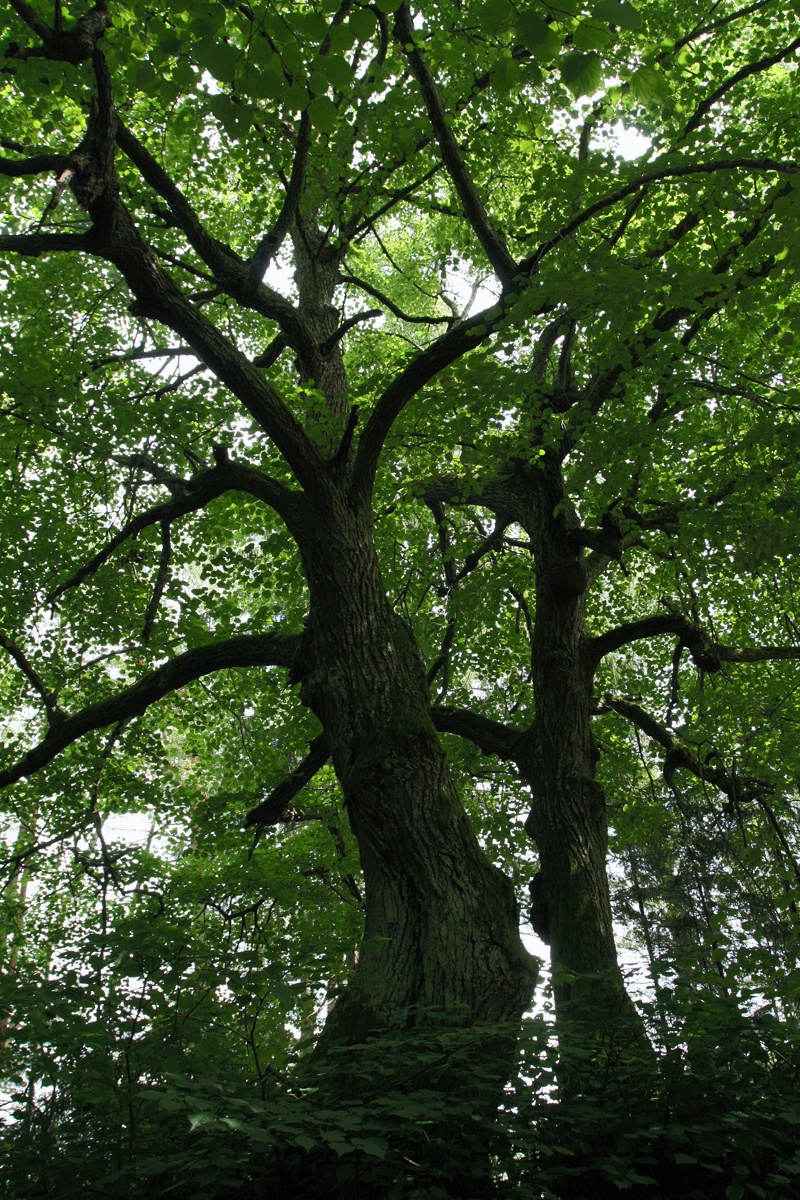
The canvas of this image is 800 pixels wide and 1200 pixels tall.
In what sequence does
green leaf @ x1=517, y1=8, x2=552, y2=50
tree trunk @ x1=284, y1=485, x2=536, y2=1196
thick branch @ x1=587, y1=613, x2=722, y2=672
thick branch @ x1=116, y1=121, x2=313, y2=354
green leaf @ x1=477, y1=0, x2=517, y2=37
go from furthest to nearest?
1. thick branch @ x1=587, y1=613, x2=722, y2=672
2. thick branch @ x1=116, y1=121, x2=313, y2=354
3. tree trunk @ x1=284, y1=485, x2=536, y2=1196
4. green leaf @ x1=477, y1=0, x2=517, y2=37
5. green leaf @ x1=517, y1=8, x2=552, y2=50

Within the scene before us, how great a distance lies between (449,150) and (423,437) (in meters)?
3.25

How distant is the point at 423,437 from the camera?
25.9 ft

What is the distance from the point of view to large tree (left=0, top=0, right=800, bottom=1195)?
385 centimetres

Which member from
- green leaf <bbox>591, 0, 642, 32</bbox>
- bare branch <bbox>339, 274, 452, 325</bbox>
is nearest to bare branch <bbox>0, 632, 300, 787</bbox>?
bare branch <bbox>339, 274, 452, 325</bbox>

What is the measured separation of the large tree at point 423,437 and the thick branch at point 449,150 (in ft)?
0.09

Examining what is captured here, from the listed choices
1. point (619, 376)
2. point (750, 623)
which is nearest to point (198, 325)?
point (619, 376)

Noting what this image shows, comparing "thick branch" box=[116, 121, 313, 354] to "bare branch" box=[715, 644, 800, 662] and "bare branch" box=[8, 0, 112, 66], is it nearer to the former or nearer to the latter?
"bare branch" box=[8, 0, 112, 66]

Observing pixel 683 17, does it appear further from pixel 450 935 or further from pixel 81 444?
pixel 450 935

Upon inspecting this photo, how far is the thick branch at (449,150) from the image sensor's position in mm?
4730

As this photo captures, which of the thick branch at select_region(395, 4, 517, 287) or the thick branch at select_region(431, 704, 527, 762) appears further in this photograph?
the thick branch at select_region(431, 704, 527, 762)

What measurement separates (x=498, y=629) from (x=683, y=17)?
7.03m

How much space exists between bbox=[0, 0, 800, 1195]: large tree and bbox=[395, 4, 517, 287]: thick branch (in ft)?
0.09

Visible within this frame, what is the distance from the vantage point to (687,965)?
3117mm

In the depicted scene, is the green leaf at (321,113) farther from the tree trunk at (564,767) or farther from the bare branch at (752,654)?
the bare branch at (752,654)
